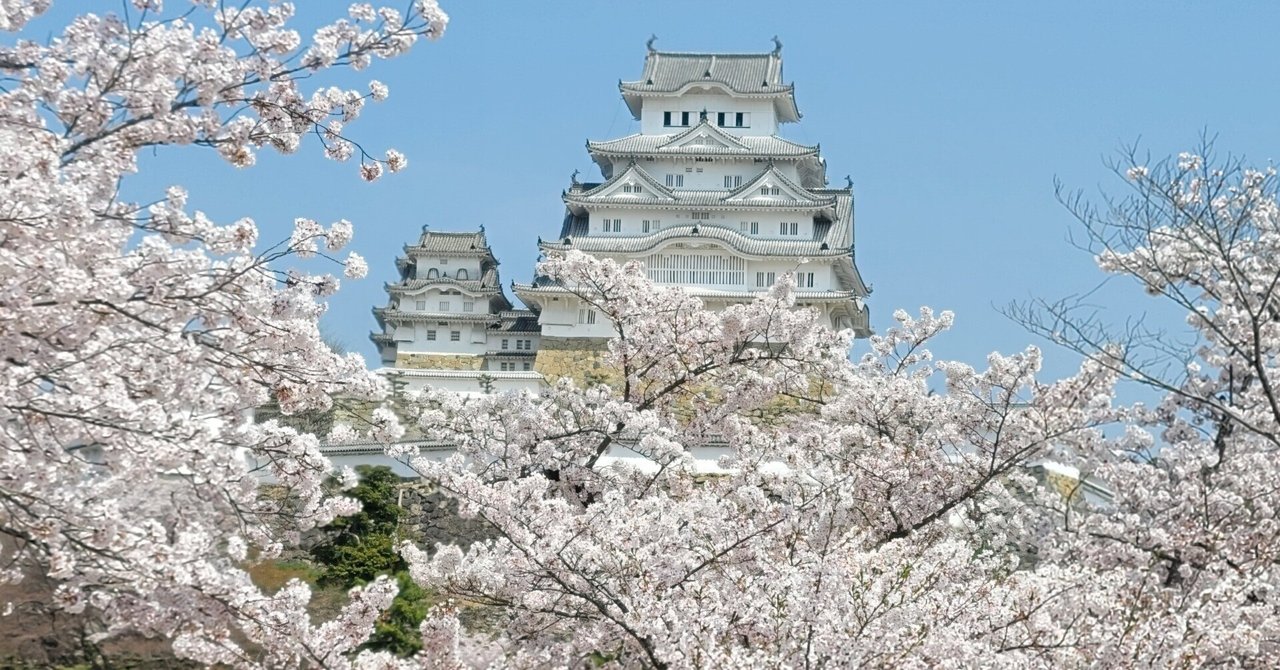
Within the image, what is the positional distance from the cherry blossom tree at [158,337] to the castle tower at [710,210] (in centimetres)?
2841

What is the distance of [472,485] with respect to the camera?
792 cm

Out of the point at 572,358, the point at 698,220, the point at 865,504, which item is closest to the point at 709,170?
the point at 698,220

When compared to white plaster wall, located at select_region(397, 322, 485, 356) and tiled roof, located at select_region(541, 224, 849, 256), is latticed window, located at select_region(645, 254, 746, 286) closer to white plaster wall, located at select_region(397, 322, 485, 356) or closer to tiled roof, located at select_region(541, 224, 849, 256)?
tiled roof, located at select_region(541, 224, 849, 256)

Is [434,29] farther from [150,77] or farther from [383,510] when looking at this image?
[383,510]

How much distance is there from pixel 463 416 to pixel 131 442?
5614mm

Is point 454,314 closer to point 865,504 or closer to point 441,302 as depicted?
point 441,302

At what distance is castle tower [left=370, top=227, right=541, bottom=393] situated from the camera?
41312 millimetres

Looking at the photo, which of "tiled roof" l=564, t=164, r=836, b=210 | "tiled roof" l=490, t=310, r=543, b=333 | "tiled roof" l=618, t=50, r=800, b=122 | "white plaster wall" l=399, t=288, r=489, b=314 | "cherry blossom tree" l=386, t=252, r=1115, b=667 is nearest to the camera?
"cherry blossom tree" l=386, t=252, r=1115, b=667

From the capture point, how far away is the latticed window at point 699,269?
35.0 metres

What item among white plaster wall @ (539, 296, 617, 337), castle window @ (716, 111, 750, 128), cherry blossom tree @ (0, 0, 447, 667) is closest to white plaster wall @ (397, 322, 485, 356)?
white plaster wall @ (539, 296, 617, 337)

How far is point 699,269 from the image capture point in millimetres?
35094

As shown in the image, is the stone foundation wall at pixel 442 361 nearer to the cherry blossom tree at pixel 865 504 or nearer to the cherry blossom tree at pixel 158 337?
the cherry blossom tree at pixel 865 504

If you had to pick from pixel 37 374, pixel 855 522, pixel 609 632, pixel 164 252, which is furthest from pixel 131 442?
pixel 855 522

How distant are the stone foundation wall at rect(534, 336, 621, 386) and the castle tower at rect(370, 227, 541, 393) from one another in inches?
196
